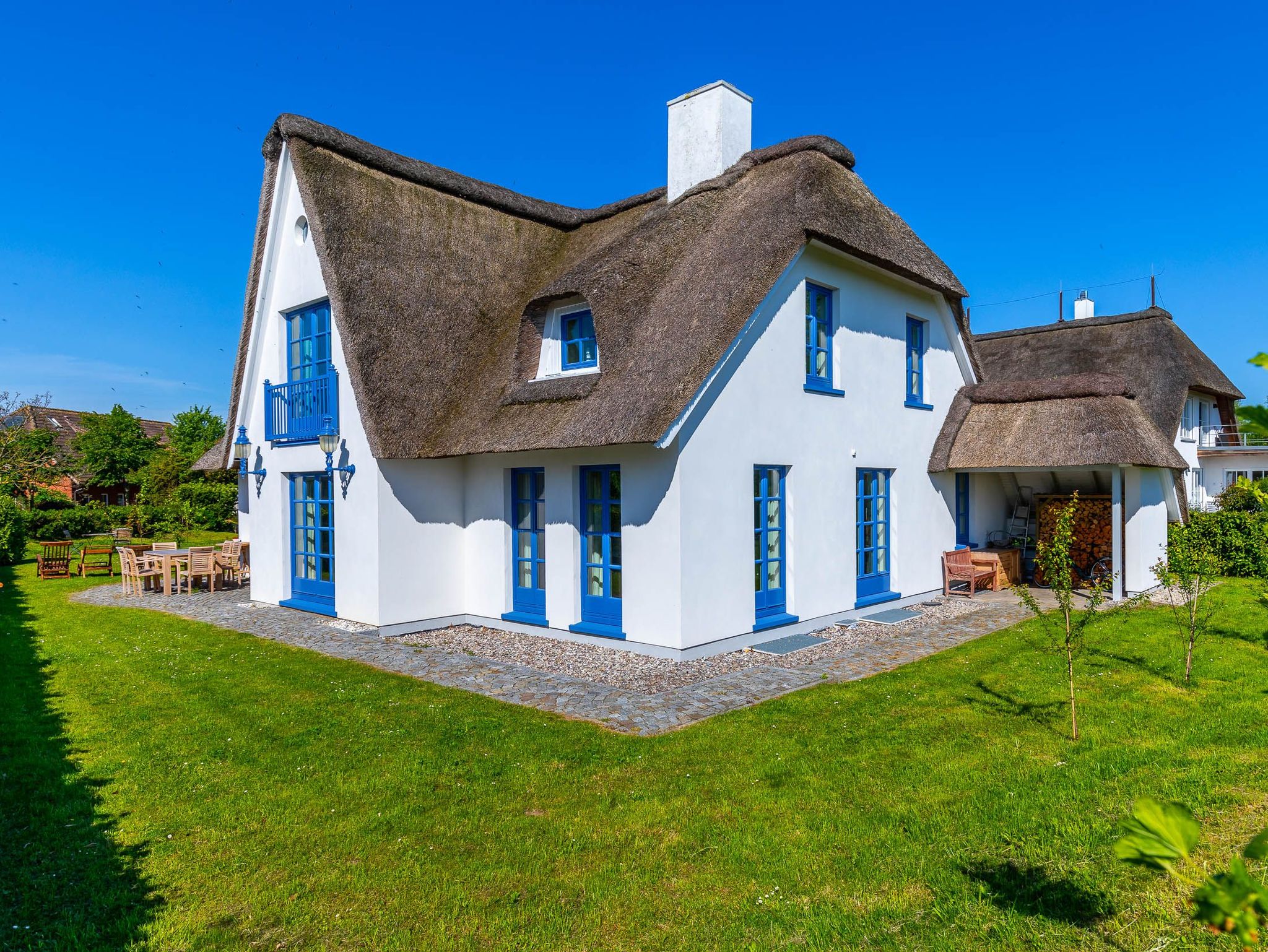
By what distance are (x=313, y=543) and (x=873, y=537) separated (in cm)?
914

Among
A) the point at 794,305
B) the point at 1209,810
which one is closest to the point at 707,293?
the point at 794,305

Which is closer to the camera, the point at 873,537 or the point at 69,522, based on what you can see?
the point at 873,537

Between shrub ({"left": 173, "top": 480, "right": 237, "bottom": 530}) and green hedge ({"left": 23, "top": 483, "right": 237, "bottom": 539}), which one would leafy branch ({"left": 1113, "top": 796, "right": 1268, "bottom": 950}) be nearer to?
green hedge ({"left": 23, "top": 483, "right": 237, "bottom": 539})

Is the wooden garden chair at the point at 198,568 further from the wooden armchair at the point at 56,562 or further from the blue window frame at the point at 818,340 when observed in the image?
the blue window frame at the point at 818,340

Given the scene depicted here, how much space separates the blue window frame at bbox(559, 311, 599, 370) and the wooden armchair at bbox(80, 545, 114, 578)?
1425 centimetres

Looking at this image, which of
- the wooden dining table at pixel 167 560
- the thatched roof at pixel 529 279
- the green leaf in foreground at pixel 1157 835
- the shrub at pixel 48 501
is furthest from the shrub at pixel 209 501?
the green leaf in foreground at pixel 1157 835

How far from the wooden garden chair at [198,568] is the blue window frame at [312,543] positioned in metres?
3.64

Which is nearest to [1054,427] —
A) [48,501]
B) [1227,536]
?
[1227,536]

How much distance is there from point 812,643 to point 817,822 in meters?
5.55

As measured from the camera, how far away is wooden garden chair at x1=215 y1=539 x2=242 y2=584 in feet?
53.5

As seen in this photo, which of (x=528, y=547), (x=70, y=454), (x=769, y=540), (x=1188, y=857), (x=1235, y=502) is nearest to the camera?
(x=1188, y=857)

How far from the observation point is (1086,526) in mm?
14766

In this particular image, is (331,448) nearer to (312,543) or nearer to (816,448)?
(312,543)

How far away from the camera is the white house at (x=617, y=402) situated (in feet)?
30.9
